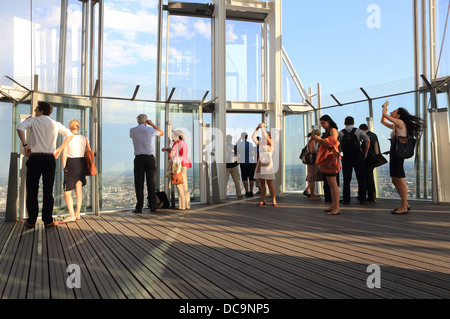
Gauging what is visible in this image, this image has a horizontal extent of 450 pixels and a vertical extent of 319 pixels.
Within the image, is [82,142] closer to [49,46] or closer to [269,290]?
[49,46]

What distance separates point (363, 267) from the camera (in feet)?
9.26

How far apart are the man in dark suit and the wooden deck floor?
7.40 feet

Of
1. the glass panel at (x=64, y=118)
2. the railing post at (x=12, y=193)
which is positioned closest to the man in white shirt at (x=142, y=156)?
the glass panel at (x=64, y=118)

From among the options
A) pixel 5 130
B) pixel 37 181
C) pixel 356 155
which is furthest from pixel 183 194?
pixel 356 155

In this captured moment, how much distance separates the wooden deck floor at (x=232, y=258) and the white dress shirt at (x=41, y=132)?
45.6 inches

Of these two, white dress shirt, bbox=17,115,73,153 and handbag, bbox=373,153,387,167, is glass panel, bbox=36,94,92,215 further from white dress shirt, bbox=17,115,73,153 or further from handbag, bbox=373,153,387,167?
handbag, bbox=373,153,387,167

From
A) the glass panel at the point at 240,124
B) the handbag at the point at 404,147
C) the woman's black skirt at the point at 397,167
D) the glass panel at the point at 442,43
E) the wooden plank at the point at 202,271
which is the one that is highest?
the glass panel at the point at 442,43

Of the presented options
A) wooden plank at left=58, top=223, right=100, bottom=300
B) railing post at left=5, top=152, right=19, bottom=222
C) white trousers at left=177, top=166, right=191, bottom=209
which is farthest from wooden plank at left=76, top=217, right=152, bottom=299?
white trousers at left=177, top=166, right=191, bottom=209

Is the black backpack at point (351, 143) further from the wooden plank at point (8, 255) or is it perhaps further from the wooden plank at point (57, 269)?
the wooden plank at point (8, 255)

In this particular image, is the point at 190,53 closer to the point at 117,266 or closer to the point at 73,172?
the point at 73,172

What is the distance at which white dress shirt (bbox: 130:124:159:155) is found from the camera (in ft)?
21.8

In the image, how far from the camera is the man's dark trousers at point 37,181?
4801 millimetres

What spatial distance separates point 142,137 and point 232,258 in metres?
4.06

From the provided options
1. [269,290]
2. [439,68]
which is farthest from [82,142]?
[439,68]
